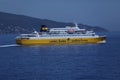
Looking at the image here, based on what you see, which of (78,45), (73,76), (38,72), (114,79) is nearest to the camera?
(114,79)

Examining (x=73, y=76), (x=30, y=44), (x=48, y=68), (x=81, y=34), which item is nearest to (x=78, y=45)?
(x=81, y=34)

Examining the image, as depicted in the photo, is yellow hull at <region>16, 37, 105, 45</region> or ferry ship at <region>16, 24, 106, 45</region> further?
yellow hull at <region>16, 37, 105, 45</region>

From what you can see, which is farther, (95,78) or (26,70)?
(26,70)

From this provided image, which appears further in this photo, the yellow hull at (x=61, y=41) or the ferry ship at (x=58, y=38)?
the yellow hull at (x=61, y=41)

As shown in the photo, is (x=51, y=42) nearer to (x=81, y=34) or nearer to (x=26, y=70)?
(x=81, y=34)

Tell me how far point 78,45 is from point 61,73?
43715mm

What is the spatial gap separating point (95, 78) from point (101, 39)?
5084 centimetres

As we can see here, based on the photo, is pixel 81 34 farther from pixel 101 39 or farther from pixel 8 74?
pixel 8 74

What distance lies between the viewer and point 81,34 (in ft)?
265

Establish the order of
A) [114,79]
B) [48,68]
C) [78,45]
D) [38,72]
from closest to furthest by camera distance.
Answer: [114,79]
[38,72]
[48,68]
[78,45]

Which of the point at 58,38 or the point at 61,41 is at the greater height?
the point at 58,38

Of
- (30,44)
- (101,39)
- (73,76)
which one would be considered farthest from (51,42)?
(73,76)

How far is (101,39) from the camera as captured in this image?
8175 centimetres

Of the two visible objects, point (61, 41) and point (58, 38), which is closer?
point (61, 41)
